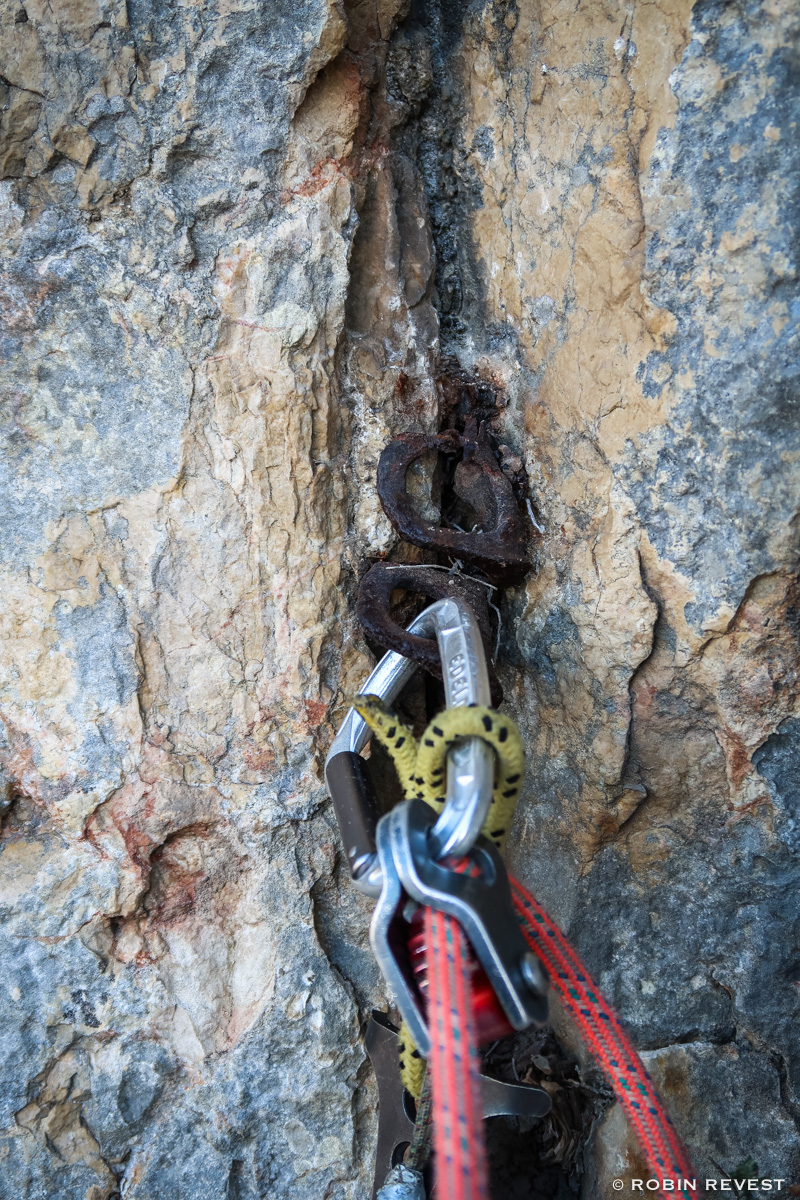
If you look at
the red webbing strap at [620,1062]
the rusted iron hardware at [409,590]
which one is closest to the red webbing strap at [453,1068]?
the red webbing strap at [620,1062]

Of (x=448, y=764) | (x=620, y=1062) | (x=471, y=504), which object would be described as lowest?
(x=620, y=1062)

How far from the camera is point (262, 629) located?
120cm

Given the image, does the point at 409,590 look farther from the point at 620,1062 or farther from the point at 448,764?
the point at 620,1062

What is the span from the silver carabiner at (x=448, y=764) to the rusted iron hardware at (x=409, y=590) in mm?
28

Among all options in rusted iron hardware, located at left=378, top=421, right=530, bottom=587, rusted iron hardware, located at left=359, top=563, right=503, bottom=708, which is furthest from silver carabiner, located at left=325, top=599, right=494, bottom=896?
rusted iron hardware, located at left=378, top=421, right=530, bottom=587

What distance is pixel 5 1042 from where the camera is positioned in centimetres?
114

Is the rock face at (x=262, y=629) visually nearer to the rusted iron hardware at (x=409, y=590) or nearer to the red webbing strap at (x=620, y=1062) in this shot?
the rusted iron hardware at (x=409, y=590)

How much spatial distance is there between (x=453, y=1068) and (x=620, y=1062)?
0.33 meters

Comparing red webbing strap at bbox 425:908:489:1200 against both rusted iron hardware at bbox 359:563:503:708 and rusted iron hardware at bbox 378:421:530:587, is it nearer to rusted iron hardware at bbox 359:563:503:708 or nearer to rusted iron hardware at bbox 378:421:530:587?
rusted iron hardware at bbox 359:563:503:708

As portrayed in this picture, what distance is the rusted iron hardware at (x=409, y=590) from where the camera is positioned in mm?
1120

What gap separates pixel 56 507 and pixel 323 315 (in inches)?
18.8

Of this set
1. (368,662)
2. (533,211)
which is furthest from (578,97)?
(368,662)

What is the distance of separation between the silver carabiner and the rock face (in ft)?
0.57

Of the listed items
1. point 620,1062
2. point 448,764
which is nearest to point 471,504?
point 448,764
